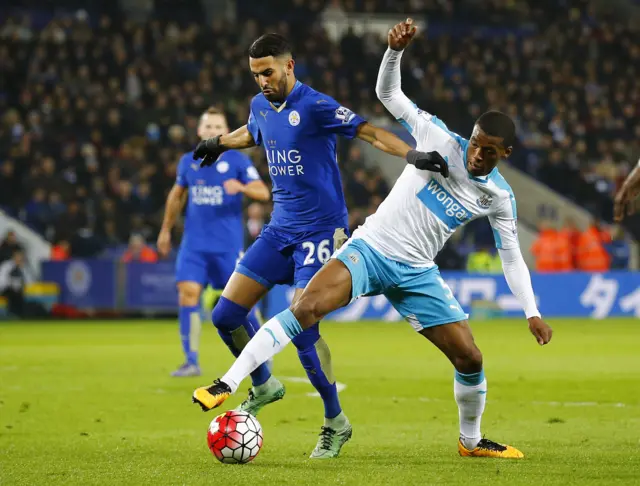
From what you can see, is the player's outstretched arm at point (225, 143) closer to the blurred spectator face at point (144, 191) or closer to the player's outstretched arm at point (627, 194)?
the player's outstretched arm at point (627, 194)

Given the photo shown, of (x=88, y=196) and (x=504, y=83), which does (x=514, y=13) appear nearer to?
(x=504, y=83)

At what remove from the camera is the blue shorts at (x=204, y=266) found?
11789mm

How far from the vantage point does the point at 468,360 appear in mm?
6621

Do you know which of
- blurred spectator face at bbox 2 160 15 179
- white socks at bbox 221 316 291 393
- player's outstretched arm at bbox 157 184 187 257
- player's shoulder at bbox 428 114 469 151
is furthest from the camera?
blurred spectator face at bbox 2 160 15 179

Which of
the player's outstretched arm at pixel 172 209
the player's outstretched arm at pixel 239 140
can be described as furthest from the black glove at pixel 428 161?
the player's outstretched arm at pixel 172 209

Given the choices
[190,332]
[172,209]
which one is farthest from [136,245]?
[172,209]

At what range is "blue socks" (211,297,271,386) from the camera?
727 cm

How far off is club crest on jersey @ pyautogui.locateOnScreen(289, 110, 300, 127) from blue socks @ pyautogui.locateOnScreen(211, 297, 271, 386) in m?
1.21

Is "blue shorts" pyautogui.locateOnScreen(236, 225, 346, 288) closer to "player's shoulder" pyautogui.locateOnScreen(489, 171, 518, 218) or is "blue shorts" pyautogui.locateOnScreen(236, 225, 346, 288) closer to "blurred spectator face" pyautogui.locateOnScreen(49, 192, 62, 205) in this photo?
"player's shoulder" pyautogui.locateOnScreen(489, 171, 518, 218)

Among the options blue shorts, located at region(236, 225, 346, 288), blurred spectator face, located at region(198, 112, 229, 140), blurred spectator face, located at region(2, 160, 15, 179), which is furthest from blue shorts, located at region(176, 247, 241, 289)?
blurred spectator face, located at region(2, 160, 15, 179)

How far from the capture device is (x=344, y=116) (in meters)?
6.72

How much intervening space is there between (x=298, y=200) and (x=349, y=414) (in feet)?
8.23

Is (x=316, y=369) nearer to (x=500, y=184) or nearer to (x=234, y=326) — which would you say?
(x=234, y=326)

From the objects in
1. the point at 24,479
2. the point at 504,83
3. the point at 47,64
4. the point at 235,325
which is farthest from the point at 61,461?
the point at 504,83
